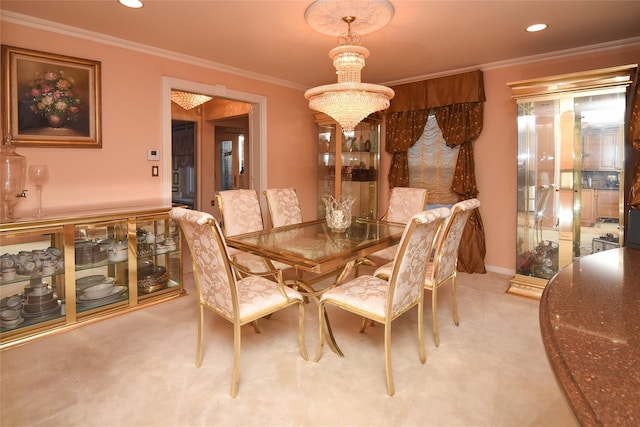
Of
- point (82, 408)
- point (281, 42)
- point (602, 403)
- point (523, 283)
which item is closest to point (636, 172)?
point (523, 283)

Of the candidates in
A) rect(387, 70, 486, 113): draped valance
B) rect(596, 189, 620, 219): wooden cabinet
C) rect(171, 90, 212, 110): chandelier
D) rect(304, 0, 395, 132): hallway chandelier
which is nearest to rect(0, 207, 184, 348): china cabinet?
rect(171, 90, 212, 110): chandelier

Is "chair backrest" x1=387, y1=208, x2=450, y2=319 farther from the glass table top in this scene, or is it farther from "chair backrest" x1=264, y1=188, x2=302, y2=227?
"chair backrest" x1=264, y1=188, x2=302, y2=227

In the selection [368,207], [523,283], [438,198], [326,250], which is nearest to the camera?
[326,250]

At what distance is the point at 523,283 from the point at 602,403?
3555mm

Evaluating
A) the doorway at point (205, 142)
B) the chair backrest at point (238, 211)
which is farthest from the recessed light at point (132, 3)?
the chair backrest at point (238, 211)

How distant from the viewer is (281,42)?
3.37 meters

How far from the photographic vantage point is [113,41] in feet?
10.9

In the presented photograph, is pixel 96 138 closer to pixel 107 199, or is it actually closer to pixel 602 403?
pixel 107 199

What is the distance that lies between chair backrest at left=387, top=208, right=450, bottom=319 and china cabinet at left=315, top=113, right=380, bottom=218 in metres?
2.86

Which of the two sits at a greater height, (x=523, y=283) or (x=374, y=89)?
(x=374, y=89)

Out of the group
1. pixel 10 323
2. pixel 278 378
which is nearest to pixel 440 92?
pixel 278 378

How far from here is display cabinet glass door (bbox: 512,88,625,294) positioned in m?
3.27

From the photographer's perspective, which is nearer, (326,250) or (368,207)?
(326,250)

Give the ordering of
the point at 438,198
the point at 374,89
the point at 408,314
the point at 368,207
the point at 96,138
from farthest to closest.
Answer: the point at 368,207 < the point at 438,198 < the point at 96,138 < the point at 408,314 < the point at 374,89
